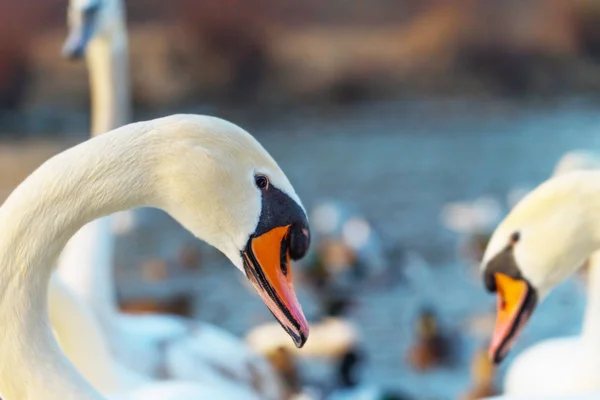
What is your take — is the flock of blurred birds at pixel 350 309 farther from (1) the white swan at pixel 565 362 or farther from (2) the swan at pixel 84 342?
(2) the swan at pixel 84 342

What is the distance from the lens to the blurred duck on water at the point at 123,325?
2.58m

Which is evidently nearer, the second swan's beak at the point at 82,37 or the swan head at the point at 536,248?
the swan head at the point at 536,248

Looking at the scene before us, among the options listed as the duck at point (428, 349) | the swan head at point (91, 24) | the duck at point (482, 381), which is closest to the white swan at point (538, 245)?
the duck at point (482, 381)

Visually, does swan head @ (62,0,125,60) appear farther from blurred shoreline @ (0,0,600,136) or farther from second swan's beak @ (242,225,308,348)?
blurred shoreline @ (0,0,600,136)

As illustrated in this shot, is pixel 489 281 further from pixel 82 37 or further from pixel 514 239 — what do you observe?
pixel 82 37

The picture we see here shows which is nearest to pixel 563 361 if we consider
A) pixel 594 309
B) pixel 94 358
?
pixel 594 309

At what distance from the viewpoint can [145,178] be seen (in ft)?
4.52

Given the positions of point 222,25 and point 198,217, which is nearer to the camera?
point 198,217

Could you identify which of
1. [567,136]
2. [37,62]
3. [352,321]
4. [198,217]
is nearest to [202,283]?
[352,321]

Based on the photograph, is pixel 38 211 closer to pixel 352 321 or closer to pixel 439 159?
pixel 352 321

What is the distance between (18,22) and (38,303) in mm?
13415

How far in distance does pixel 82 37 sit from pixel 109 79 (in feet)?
0.67

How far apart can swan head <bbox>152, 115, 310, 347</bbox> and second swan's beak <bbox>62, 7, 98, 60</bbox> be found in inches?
87.5

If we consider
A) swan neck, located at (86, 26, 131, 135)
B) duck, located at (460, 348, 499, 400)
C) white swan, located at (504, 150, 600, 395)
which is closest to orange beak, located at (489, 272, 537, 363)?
white swan, located at (504, 150, 600, 395)
